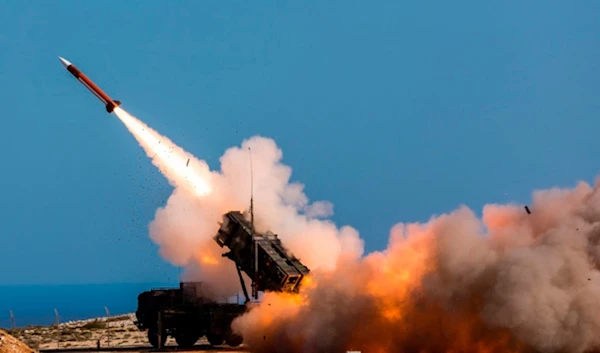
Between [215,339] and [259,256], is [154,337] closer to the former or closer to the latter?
[215,339]

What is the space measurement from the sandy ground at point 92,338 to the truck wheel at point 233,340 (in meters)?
0.24

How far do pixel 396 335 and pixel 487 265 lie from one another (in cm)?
335

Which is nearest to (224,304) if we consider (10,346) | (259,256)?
(259,256)

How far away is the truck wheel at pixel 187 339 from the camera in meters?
37.1

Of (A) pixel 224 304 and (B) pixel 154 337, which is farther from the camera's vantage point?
(B) pixel 154 337

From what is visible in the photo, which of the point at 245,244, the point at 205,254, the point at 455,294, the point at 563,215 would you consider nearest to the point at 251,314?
the point at 245,244

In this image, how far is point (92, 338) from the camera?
4412 cm

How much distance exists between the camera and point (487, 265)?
91.4 feet

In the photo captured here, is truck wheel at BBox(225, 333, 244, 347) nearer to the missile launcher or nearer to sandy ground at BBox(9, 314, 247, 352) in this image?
sandy ground at BBox(9, 314, 247, 352)

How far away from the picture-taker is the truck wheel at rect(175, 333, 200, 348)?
37094mm

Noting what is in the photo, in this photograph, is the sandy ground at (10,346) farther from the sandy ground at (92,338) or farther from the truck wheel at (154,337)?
the truck wheel at (154,337)

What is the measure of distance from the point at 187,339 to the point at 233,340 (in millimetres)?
2087

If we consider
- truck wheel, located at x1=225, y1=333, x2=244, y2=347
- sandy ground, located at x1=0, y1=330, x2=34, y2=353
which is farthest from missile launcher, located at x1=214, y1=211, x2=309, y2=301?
sandy ground, located at x1=0, y1=330, x2=34, y2=353

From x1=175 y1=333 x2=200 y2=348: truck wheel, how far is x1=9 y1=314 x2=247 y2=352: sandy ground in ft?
1.04
